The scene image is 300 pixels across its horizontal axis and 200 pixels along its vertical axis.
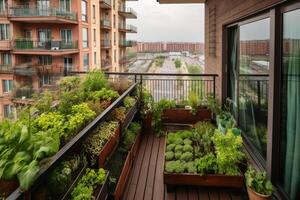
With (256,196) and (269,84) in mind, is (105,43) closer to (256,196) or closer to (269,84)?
(269,84)

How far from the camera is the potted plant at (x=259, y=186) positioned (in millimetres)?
2680

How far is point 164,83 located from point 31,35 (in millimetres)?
15307

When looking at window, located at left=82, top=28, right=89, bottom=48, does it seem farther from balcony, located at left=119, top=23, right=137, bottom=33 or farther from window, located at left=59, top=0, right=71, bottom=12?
balcony, located at left=119, top=23, right=137, bottom=33

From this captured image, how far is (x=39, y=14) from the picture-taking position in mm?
17547

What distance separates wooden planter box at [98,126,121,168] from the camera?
9.18 ft

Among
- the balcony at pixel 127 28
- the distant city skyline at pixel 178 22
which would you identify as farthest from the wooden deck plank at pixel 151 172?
the balcony at pixel 127 28

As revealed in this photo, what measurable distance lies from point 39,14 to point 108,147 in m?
16.6

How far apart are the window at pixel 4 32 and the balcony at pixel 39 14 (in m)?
0.64

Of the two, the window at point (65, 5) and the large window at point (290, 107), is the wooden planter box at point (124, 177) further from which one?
the window at point (65, 5)

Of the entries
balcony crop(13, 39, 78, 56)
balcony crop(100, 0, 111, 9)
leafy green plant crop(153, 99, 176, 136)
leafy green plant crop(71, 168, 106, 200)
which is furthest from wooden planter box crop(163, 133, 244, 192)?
balcony crop(100, 0, 111, 9)

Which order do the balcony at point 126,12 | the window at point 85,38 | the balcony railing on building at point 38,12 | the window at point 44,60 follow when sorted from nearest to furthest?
the balcony railing on building at point 38,12, the window at point 44,60, the window at point 85,38, the balcony at point 126,12

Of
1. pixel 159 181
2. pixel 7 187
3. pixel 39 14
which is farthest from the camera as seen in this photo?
pixel 39 14

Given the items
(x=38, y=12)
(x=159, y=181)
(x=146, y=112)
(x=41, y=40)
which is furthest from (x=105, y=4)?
(x=159, y=181)

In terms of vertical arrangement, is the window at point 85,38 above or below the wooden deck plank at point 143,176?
above
